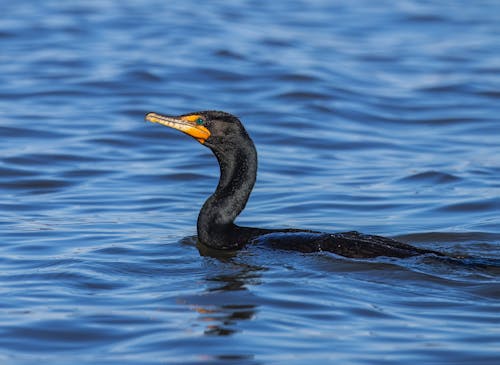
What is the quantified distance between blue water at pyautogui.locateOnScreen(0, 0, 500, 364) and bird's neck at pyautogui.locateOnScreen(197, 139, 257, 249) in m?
0.29

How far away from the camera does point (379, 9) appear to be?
2922cm

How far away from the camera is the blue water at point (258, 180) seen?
7988 millimetres

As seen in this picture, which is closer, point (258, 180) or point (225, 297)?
point (225, 297)

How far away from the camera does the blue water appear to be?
7988mm

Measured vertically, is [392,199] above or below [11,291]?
above

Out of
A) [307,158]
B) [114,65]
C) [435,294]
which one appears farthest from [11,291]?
[114,65]

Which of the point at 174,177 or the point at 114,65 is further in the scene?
the point at 114,65

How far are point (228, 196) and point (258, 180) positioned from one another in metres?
3.50

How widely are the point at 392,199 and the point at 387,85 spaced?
26.7 ft

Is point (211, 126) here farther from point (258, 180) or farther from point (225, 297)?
point (258, 180)

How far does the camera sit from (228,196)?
1089 centimetres

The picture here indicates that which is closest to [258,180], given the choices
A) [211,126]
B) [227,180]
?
[227,180]

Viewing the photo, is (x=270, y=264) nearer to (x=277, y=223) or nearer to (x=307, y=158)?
(x=277, y=223)

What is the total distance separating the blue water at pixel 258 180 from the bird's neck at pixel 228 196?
0.95 feet
